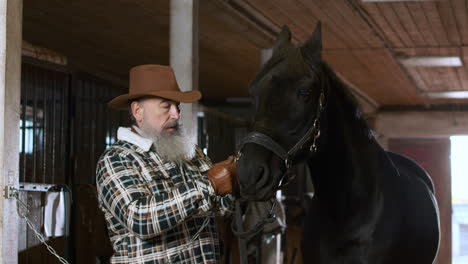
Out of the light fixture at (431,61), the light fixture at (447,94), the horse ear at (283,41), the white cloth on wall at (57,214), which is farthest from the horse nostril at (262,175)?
the light fixture at (447,94)

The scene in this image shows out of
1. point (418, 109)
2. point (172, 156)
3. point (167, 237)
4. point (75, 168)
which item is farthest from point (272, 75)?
point (418, 109)

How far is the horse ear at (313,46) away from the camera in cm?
238

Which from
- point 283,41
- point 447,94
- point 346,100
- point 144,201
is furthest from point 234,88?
point 144,201

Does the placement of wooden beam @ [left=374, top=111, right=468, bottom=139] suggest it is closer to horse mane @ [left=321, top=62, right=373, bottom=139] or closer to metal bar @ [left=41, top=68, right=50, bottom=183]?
metal bar @ [left=41, top=68, right=50, bottom=183]

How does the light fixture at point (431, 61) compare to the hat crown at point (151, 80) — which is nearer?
the hat crown at point (151, 80)

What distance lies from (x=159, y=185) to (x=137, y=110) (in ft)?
1.00

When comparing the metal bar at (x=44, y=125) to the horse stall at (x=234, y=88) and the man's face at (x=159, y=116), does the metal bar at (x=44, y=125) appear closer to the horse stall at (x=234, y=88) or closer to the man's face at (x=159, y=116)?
the horse stall at (x=234, y=88)

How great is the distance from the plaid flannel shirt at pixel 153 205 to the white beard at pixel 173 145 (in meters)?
0.03

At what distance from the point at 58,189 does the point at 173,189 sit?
166 cm

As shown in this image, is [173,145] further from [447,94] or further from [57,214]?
[447,94]

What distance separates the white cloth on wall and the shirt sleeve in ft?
4.72

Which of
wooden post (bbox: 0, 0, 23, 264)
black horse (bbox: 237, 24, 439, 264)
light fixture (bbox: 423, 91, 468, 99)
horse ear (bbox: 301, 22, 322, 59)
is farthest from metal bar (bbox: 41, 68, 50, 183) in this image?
light fixture (bbox: 423, 91, 468, 99)

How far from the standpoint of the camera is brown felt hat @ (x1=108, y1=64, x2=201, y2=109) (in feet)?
7.08

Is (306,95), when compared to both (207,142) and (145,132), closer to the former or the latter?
(145,132)
